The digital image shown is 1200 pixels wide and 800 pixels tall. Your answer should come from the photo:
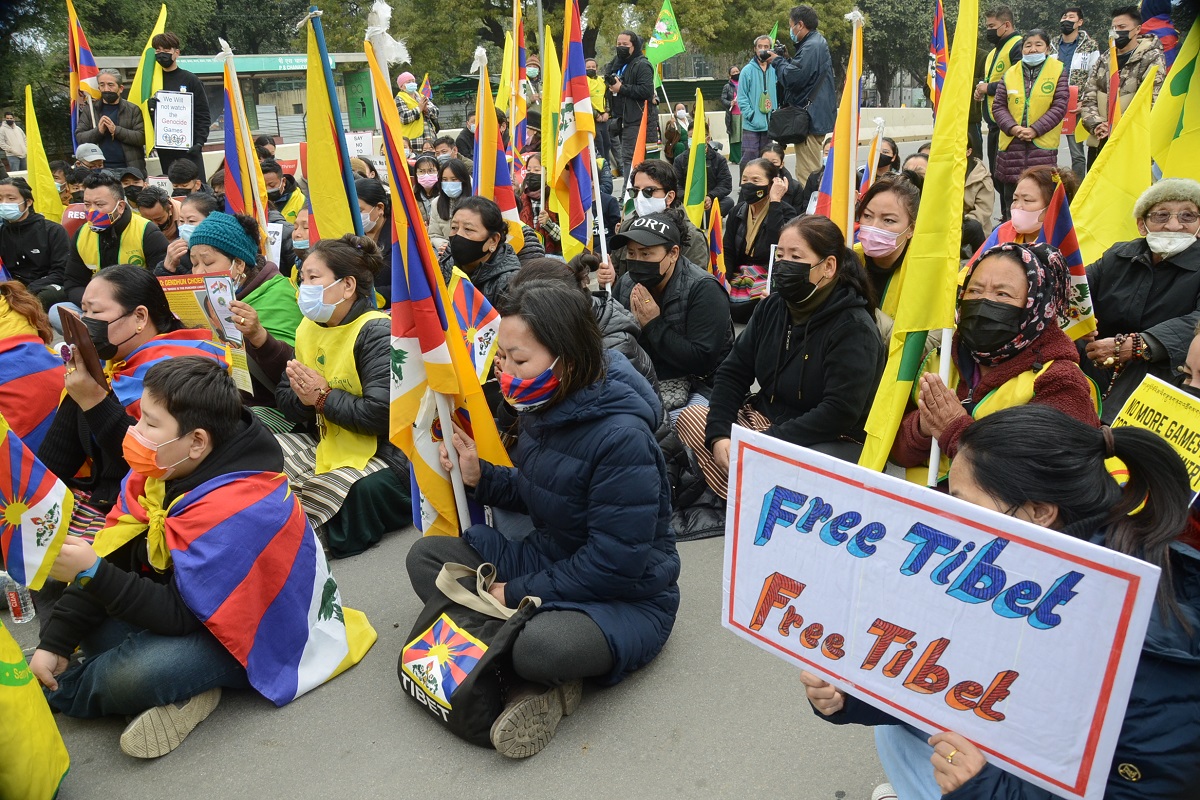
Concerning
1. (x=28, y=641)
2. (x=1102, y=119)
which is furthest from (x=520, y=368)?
(x=1102, y=119)

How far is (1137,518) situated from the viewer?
5.80 ft

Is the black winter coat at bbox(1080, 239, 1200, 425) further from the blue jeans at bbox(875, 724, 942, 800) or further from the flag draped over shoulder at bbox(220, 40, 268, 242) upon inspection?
the flag draped over shoulder at bbox(220, 40, 268, 242)

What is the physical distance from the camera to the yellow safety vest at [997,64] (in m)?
8.90

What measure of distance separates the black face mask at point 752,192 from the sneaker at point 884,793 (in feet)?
16.0

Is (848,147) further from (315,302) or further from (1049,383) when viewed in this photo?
(315,302)

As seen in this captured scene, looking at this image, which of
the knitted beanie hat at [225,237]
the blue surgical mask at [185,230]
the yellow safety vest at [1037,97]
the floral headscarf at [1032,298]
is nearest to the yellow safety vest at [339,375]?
the knitted beanie hat at [225,237]

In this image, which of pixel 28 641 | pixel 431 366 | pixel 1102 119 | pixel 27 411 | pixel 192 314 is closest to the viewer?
pixel 431 366

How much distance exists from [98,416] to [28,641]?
3.44 feet

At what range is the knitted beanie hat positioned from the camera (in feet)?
16.5

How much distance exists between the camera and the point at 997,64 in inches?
355

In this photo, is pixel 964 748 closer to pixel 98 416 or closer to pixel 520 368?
pixel 520 368

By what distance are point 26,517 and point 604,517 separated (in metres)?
1.65

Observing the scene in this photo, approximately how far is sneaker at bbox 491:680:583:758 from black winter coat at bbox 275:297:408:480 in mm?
1652

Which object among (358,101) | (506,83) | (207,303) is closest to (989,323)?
(207,303)
